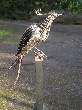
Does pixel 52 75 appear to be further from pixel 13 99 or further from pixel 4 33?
pixel 4 33

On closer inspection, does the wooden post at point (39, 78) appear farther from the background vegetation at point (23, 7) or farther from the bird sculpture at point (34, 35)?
the background vegetation at point (23, 7)

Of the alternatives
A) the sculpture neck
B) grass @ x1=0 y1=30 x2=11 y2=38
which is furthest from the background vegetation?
the sculpture neck

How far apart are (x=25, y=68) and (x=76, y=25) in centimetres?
701

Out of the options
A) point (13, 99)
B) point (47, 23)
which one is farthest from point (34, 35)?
point (13, 99)

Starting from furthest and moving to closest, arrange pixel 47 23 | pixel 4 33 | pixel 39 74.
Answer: pixel 4 33 < pixel 39 74 < pixel 47 23

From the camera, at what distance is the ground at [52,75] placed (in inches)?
277

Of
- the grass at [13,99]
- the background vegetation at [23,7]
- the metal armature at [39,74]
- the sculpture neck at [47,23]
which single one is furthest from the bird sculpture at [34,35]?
the background vegetation at [23,7]

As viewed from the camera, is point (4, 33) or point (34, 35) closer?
point (34, 35)

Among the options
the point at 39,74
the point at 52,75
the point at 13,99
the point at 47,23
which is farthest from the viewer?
the point at 52,75

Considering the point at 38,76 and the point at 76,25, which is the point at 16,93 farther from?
the point at 76,25

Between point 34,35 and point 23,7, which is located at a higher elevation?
point 34,35

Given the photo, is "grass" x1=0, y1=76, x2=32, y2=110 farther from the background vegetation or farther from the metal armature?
the background vegetation

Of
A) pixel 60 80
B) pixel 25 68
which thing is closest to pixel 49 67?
pixel 25 68

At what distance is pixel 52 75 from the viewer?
888 cm
